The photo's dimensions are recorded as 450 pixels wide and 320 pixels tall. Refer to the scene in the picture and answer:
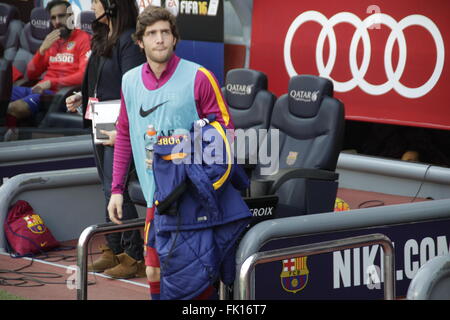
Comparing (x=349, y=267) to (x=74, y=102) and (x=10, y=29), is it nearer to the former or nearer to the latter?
(x=74, y=102)

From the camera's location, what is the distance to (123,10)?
19.8ft

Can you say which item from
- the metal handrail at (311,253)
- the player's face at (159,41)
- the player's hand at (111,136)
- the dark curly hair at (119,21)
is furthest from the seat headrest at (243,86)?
the metal handrail at (311,253)

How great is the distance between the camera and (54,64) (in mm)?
9133

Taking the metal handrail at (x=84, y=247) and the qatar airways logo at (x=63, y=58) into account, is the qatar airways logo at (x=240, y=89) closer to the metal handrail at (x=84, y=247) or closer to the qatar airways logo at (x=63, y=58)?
the qatar airways logo at (x=63, y=58)

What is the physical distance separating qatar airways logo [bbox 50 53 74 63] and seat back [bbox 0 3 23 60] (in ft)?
1.19

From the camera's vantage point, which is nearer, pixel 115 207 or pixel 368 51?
pixel 115 207

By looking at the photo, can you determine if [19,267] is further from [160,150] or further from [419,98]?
[419,98]

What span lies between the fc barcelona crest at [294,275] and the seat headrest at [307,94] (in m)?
1.51

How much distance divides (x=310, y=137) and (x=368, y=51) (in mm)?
2895

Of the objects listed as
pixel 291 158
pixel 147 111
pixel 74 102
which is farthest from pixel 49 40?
pixel 147 111

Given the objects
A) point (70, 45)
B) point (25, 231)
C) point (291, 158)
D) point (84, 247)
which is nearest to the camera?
point (84, 247)

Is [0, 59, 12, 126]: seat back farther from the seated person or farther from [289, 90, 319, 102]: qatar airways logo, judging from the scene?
[289, 90, 319, 102]: qatar airways logo
